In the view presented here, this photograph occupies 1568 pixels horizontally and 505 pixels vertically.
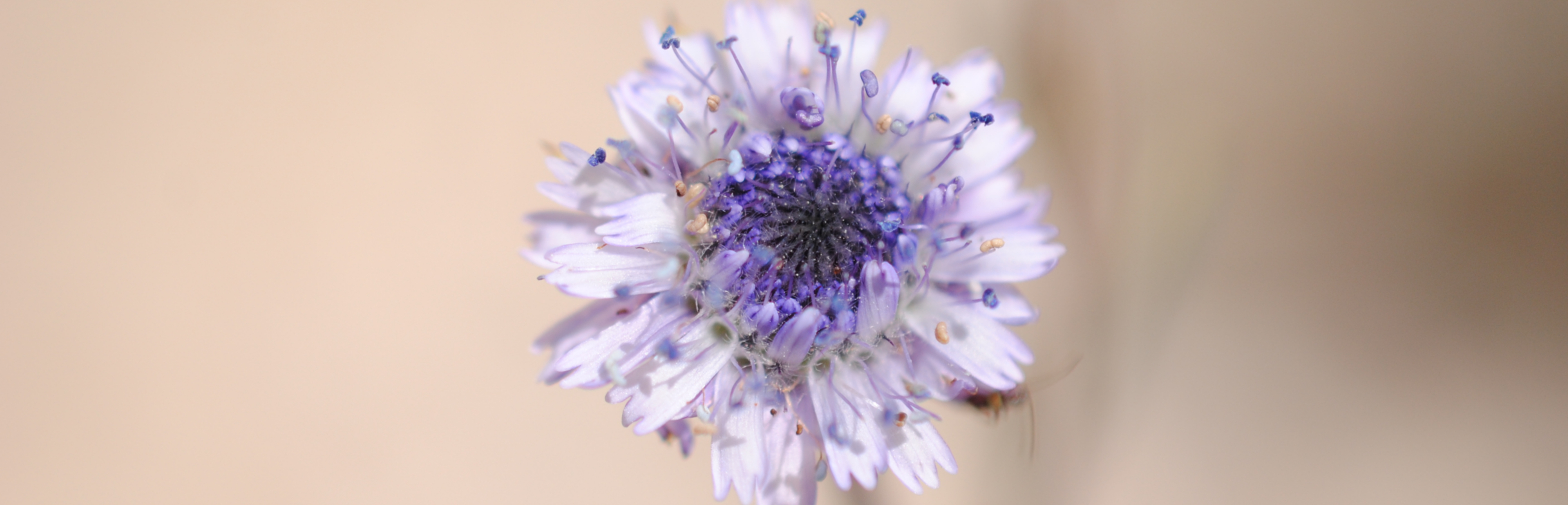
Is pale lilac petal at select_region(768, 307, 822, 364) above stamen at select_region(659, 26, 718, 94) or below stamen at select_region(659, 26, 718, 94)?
below

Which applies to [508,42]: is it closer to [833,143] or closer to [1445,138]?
[833,143]

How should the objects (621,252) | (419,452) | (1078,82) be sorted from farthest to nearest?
(419,452) < (1078,82) < (621,252)

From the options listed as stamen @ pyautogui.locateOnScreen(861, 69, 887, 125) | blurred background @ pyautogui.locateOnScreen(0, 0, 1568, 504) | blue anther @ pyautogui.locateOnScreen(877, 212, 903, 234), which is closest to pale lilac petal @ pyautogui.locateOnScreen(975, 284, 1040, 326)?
blue anther @ pyautogui.locateOnScreen(877, 212, 903, 234)

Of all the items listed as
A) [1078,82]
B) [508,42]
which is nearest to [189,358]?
[508,42]

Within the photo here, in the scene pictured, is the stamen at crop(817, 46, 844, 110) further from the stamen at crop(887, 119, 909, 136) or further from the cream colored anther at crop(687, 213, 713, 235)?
the cream colored anther at crop(687, 213, 713, 235)

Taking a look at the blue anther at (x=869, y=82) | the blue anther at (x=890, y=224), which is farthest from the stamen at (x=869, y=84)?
the blue anther at (x=890, y=224)

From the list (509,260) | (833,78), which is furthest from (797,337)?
(509,260)
